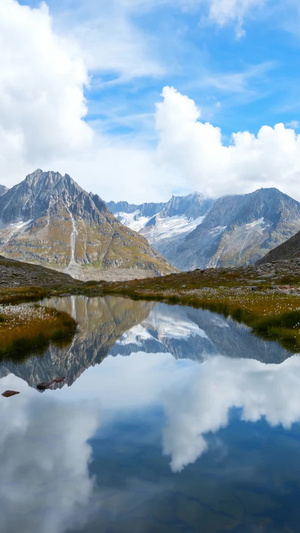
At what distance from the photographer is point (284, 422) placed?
380 inches

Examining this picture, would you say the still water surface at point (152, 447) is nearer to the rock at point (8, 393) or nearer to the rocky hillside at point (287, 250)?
the rock at point (8, 393)

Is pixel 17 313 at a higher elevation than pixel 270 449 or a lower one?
higher

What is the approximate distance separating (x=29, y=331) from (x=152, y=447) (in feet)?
46.5

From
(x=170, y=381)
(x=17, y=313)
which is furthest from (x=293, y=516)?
(x=17, y=313)

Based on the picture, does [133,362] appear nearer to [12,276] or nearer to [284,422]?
[284,422]

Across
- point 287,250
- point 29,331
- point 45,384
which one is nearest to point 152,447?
point 45,384

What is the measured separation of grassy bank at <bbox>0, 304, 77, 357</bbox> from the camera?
61.1ft

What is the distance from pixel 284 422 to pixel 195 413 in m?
2.41

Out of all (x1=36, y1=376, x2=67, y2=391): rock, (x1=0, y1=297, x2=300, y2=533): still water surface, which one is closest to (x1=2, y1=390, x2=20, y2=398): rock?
(x1=0, y1=297, x2=300, y2=533): still water surface

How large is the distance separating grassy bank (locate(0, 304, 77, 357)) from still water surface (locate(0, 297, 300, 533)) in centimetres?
235

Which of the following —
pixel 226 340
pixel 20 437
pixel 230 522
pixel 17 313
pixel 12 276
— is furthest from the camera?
pixel 12 276

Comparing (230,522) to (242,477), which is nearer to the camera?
(230,522)

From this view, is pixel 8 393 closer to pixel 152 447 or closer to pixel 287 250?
pixel 152 447

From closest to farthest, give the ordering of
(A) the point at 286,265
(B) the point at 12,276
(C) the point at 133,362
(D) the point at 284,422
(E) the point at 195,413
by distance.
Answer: (D) the point at 284,422, (E) the point at 195,413, (C) the point at 133,362, (A) the point at 286,265, (B) the point at 12,276
